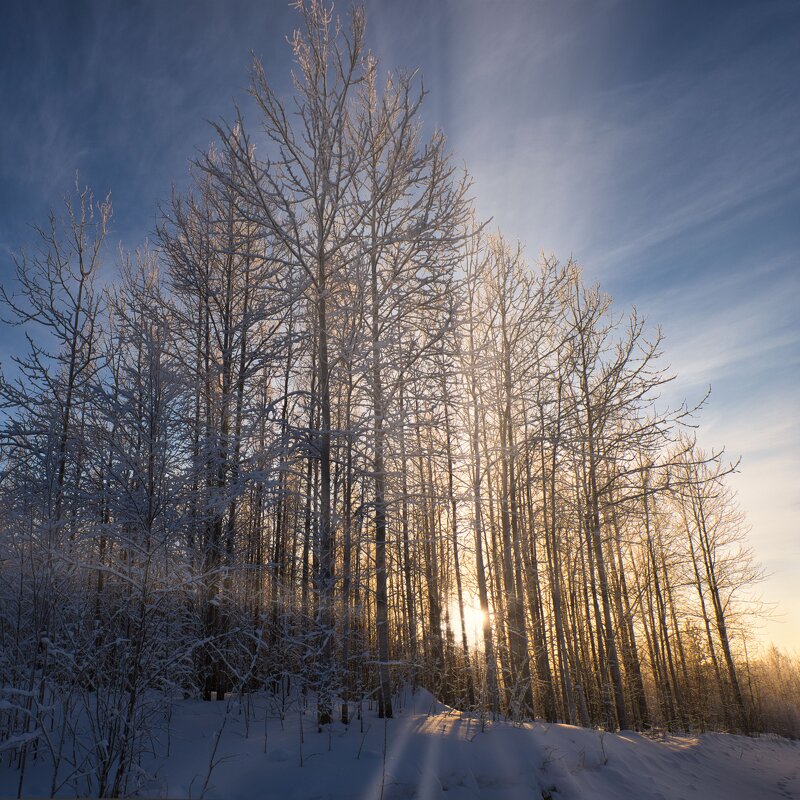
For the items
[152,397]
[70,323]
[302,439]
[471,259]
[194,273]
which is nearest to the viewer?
[152,397]

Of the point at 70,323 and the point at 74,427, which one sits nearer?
the point at 74,427

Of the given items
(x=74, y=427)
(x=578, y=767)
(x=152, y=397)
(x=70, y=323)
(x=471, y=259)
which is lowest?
(x=578, y=767)

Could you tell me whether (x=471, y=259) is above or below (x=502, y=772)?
above

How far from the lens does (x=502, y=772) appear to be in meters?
4.93

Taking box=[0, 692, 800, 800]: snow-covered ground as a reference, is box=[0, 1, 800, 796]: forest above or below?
above

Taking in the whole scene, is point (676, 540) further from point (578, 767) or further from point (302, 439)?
point (302, 439)

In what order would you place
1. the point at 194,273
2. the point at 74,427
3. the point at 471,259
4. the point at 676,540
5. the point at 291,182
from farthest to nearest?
1. the point at 676,540
2. the point at 471,259
3. the point at 194,273
4. the point at 74,427
5. the point at 291,182

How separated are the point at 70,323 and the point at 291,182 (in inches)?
251

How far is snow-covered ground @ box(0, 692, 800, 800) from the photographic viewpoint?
445 centimetres

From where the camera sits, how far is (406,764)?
4.77 m

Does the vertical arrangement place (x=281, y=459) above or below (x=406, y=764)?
above

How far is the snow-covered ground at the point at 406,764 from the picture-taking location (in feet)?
14.6

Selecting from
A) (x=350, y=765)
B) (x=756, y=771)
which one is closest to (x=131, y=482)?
(x=350, y=765)

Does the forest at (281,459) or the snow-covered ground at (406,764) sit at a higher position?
the forest at (281,459)
